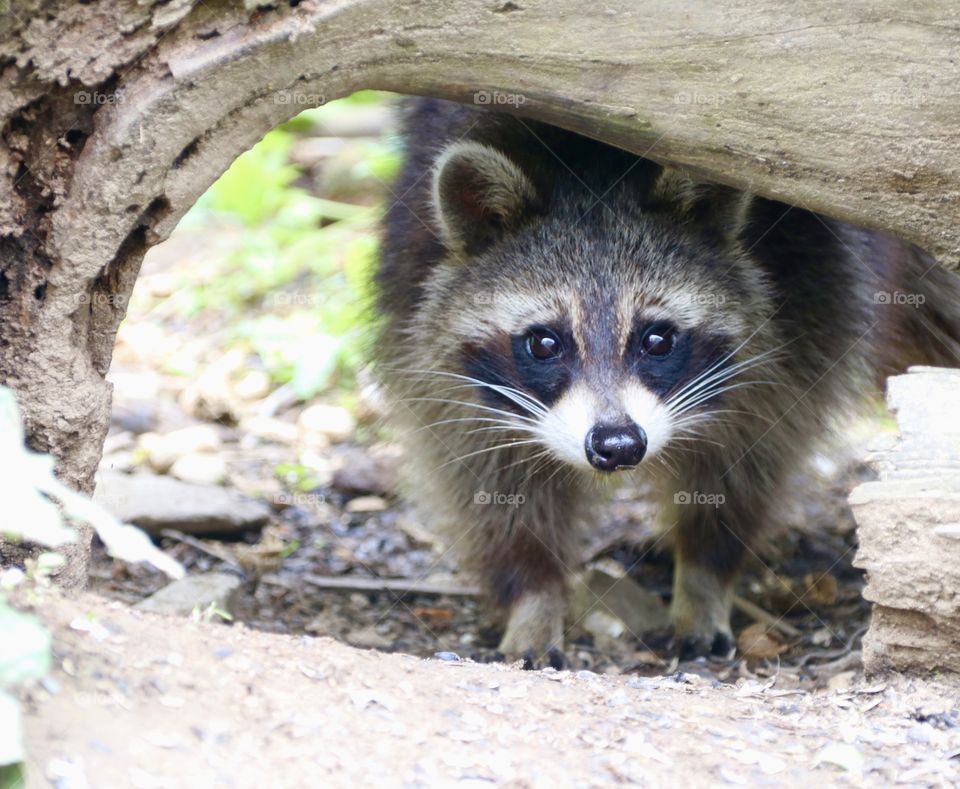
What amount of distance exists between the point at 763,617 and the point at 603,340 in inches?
72.1

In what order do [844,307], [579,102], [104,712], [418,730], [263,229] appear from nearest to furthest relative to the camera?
[104,712] < [418,730] < [579,102] < [844,307] < [263,229]

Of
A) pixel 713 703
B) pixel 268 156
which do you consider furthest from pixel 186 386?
pixel 713 703

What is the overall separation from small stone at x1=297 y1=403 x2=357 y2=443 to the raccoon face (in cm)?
280

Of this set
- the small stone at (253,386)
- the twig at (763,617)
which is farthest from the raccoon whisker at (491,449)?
the small stone at (253,386)

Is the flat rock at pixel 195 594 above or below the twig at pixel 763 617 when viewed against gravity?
below

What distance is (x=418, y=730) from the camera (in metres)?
2.56

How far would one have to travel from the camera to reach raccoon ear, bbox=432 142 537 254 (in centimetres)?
405

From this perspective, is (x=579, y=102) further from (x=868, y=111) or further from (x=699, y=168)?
(x=868, y=111)

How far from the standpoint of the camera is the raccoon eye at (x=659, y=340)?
411 centimetres

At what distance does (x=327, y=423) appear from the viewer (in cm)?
711

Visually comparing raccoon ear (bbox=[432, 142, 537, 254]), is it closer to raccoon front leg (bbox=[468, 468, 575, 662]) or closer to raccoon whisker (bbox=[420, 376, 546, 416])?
raccoon whisker (bbox=[420, 376, 546, 416])

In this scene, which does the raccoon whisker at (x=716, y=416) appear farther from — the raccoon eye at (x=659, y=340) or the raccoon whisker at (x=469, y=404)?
the raccoon whisker at (x=469, y=404)

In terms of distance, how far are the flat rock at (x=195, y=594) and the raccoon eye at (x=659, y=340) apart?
178 centimetres

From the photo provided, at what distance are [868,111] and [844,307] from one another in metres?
1.28
